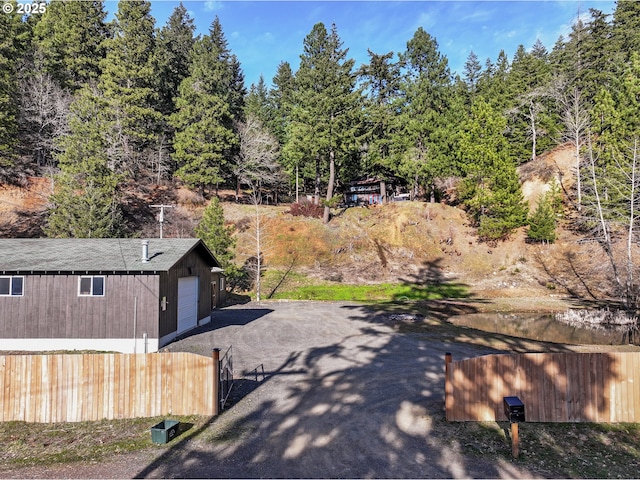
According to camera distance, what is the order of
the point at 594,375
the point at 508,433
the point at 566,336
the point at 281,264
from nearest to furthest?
1. the point at 508,433
2. the point at 594,375
3. the point at 566,336
4. the point at 281,264

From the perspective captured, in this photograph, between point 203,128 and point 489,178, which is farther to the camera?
point 203,128

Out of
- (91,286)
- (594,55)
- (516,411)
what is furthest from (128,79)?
(594,55)

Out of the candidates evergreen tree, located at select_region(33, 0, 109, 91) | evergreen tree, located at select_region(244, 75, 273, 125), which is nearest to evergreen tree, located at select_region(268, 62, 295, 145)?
evergreen tree, located at select_region(244, 75, 273, 125)

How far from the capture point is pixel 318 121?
137 feet

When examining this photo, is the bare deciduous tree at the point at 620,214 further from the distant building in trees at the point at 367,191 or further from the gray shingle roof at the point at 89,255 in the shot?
the gray shingle roof at the point at 89,255

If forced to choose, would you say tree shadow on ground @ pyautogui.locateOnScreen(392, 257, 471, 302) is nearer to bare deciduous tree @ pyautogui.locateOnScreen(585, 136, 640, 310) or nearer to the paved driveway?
bare deciduous tree @ pyautogui.locateOnScreen(585, 136, 640, 310)

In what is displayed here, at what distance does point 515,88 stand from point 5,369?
5952 centimetres

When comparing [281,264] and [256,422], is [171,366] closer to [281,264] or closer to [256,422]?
[256,422]

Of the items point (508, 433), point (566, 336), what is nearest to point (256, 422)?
point (508, 433)

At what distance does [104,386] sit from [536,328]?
2262cm

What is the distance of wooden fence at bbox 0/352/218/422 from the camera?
9.50 m

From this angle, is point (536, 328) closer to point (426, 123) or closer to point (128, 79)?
point (426, 123)

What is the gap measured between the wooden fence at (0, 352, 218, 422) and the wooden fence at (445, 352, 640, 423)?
661 cm

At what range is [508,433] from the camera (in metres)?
8.71
